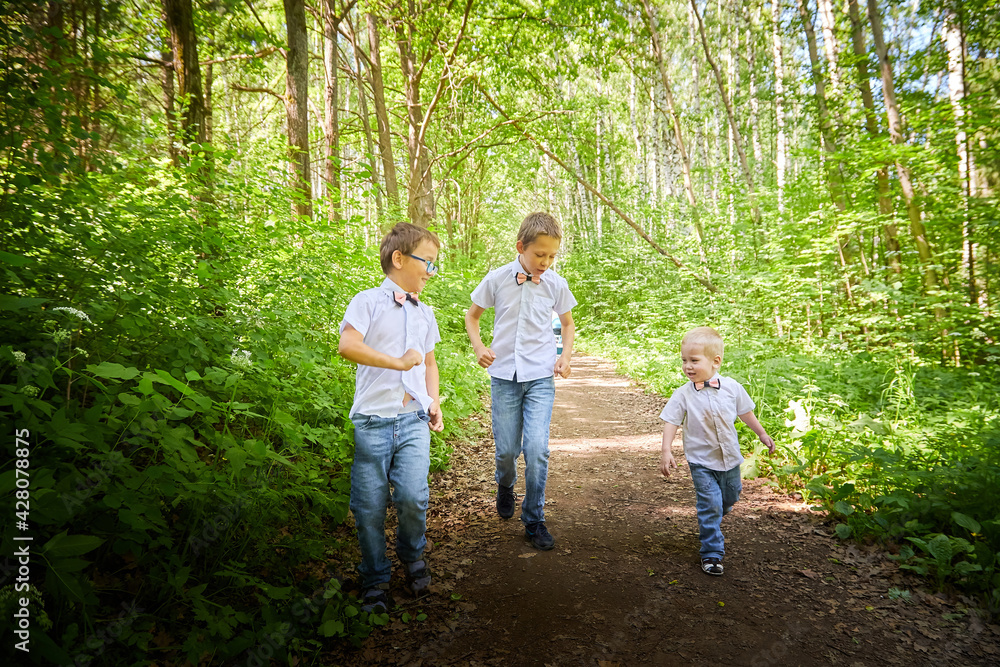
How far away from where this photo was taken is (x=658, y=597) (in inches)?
108

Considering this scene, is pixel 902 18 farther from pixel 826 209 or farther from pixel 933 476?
pixel 933 476

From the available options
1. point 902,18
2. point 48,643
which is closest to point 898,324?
point 48,643

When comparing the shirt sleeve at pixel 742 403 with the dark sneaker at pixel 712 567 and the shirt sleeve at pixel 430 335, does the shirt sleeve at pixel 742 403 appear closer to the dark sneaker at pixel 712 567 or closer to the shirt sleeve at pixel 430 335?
the dark sneaker at pixel 712 567

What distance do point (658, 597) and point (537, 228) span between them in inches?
94.1

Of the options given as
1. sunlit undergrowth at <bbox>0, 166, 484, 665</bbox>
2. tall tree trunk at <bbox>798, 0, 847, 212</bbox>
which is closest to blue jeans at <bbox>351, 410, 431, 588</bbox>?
sunlit undergrowth at <bbox>0, 166, 484, 665</bbox>

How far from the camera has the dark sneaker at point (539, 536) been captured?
333 centimetres

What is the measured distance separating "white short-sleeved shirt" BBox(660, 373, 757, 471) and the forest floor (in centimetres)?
68

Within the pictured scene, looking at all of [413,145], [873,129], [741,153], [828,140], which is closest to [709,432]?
[873,129]

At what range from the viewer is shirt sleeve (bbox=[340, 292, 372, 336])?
8.38ft

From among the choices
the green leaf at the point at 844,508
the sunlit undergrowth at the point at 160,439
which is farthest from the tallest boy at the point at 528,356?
the green leaf at the point at 844,508

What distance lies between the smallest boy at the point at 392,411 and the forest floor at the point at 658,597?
30 cm

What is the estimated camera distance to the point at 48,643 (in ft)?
4.91

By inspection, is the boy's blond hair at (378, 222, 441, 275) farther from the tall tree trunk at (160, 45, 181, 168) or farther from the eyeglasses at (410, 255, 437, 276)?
the tall tree trunk at (160, 45, 181, 168)

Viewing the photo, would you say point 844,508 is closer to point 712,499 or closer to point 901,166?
point 712,499
